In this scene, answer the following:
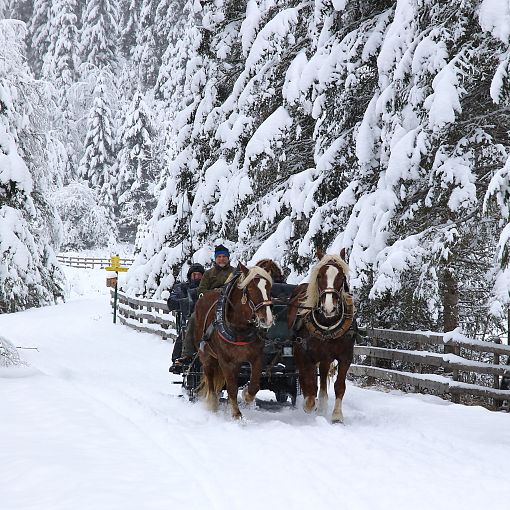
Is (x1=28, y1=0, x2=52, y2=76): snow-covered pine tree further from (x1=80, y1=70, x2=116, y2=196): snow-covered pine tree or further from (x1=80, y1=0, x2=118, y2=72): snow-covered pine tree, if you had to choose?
(x1=80, y1=70, x2=116, y2=196): snow-covered pine tree

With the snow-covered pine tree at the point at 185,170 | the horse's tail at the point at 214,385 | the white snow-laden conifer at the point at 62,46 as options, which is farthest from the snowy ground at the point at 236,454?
the white snow-laden conifer at the point at 62,46

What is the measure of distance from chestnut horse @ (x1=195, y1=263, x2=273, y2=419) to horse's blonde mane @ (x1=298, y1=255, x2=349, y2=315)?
21.1 inches

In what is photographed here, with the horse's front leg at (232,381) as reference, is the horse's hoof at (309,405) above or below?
below

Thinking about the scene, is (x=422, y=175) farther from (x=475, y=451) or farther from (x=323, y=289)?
(x=475, y=451)

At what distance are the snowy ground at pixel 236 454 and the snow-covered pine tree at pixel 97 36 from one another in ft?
162

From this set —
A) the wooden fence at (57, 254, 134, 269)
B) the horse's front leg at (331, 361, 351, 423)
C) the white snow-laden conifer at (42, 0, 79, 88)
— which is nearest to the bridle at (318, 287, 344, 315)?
the horse's front leg at (331, 361, 351, 423)

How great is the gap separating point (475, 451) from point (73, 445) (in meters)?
3.76

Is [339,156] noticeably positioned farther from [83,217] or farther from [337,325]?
[83,217]

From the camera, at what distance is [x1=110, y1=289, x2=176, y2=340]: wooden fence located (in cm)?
1986

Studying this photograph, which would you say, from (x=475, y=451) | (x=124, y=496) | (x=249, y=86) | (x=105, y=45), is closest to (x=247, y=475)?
(x=124, y=496)

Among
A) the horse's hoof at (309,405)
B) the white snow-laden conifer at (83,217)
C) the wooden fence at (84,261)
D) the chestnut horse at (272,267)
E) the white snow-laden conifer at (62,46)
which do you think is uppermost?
the white snow-laden conifer at (62,46)

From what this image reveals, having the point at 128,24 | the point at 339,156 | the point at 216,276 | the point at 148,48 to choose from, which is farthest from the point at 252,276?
the point at 128,24

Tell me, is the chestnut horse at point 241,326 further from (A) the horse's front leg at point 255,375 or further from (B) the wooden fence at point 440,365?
(B) the wooden fence at point 440,365

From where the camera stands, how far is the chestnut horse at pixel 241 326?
8234 millimetres
